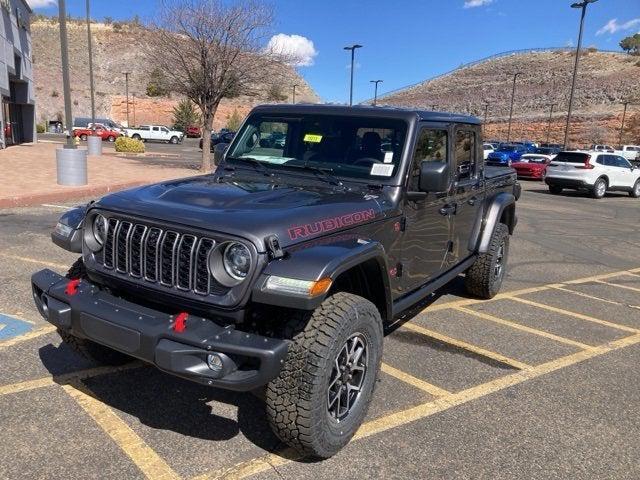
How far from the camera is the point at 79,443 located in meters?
2.95

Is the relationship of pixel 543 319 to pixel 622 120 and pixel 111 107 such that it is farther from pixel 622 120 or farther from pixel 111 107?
pixel 111 107

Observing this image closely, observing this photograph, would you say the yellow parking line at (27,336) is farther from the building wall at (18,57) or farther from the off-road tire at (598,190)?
the building wall at (18,57)

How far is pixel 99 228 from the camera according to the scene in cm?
321

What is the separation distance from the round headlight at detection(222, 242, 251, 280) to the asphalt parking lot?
100 centimetres

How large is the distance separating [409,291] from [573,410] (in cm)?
131

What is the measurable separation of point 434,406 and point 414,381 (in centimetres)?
37

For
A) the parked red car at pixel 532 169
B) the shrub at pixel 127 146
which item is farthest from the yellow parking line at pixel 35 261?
the shrub at pixel 127 146

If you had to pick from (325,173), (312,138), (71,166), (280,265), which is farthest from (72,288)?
(71,166)

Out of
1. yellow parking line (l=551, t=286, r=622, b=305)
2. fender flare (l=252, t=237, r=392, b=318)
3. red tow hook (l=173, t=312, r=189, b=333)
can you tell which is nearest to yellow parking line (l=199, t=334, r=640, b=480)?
red tow hook (l=173, t=312, r=189, b=333)

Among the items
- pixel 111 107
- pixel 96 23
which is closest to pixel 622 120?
pixel 111 107

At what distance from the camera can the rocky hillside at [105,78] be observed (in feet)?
242

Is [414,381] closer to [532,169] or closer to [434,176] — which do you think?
[434,176]

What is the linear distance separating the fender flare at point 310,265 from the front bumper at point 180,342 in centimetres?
21

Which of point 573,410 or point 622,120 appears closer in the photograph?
point 573,410
